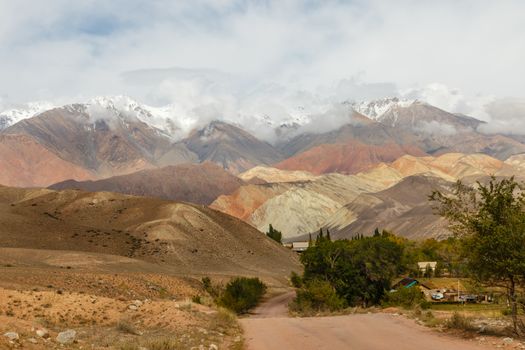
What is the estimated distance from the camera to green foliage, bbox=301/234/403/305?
76500 millimetres

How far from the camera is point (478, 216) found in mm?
26219

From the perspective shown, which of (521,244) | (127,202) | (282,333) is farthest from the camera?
(127,202)

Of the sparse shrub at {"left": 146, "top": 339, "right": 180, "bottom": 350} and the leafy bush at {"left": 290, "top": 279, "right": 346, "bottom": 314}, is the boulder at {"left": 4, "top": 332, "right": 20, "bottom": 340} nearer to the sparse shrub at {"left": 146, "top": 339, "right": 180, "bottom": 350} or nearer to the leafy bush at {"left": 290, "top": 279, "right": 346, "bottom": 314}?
the sparse shrub at {"left": 146, "top": 339, "right": 180, "bottom": 350}

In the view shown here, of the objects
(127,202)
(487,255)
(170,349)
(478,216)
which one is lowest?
(170,349)

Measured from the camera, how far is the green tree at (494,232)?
24.4m

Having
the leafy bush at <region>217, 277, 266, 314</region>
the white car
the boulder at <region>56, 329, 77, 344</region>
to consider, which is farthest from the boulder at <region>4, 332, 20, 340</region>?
the white car

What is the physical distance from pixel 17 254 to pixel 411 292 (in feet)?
165

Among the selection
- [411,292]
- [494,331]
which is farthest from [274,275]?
[494,331]

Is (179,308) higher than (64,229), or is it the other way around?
(64,229)

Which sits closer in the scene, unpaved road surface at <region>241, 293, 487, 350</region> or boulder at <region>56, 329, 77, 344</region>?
boulder at <region>56, 329, 77, 344</region>

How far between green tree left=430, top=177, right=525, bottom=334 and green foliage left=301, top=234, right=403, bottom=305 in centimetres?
4896

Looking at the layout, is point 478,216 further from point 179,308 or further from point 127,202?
point 127,202

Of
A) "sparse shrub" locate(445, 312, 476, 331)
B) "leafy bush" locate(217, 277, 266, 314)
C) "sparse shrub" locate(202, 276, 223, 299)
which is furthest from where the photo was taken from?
"sparse shrub" locate(202, 276, 223, 299)

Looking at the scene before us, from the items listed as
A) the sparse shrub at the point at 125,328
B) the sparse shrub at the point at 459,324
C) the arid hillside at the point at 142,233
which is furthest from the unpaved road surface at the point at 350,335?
the arid hillside at the point at 142,233
